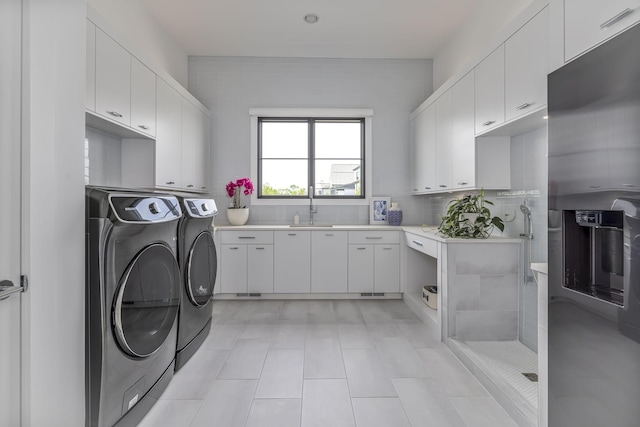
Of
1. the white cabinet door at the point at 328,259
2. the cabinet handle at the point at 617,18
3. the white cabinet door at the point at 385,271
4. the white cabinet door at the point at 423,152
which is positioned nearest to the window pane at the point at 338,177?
the white cabinet door at the point at 423,152

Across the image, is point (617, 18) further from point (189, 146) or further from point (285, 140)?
point (285, 140)

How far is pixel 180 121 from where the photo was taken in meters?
3.29

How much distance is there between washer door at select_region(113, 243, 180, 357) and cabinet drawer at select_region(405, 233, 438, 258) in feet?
6.35

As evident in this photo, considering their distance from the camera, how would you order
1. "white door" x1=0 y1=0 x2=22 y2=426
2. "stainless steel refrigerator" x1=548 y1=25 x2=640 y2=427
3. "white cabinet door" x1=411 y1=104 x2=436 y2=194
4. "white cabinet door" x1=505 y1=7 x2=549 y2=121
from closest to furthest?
"stainless steel refrigerator" x1=548 y1=25 x2=640 y2=427 → "white door" x1=0 y1=0 x2=22 y2=426 → "white cabinet door" x1=505 y1=7 x2=549 y2=121 → "white cabinet door" x1=411 y1=104 x2=436 y2=194

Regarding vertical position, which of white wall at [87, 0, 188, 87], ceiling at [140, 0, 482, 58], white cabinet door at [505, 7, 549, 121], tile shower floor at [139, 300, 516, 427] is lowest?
tile shower floor at [139, 300, 516, 427]

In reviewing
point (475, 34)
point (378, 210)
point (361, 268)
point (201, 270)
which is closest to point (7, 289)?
point (201, 270)

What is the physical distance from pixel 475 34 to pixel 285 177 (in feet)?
8.29

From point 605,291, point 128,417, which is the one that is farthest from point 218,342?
point 605,291

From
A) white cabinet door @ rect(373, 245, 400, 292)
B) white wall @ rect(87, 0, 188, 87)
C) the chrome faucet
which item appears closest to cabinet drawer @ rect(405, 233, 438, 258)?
white cabinet door @ rect(373, 245, 400, 292)

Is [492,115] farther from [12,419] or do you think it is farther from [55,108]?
[12,419]

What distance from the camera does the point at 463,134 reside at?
9.12ft

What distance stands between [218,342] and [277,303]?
1.09 meters

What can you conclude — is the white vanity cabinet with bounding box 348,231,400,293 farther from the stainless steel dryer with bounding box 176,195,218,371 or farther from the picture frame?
the stainless steel dryer with bounding box 176,195,218,371

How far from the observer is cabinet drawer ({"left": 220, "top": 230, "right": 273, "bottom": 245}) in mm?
3613
